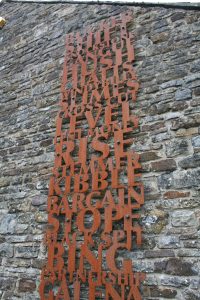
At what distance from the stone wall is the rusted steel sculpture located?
11 cm

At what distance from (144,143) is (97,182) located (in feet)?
1.89

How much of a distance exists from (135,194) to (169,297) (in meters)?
0.84

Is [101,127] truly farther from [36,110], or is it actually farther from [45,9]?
[45,9]

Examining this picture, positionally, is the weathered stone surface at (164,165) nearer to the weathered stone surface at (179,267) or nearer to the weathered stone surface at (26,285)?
the weathered stone surface at (179,267)

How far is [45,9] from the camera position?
193 inches

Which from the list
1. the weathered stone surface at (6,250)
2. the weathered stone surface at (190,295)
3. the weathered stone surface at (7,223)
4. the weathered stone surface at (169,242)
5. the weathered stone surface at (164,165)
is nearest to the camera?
the weathered stone surface at (190,295)

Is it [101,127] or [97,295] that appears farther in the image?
[101,127]

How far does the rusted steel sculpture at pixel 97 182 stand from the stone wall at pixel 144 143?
0.11 metres

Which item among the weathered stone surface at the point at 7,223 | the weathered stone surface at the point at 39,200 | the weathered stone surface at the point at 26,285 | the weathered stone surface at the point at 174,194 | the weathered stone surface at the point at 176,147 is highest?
the weathered stone surface at the point at 176,147

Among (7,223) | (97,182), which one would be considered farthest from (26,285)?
(97,182)

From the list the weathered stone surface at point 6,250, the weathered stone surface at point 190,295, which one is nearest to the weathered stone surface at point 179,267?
the weathered stone surface at point 190,295

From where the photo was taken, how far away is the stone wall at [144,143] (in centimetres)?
246

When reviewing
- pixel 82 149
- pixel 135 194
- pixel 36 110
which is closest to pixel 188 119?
pixel 135 194

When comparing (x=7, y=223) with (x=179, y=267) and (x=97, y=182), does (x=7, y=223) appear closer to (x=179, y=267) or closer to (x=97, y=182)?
(x=97, y=182)
